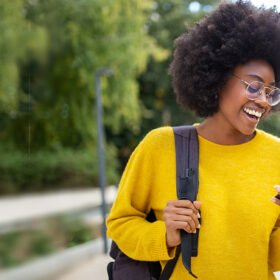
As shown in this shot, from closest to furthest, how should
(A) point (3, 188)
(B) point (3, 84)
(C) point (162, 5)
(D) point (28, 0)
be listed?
1. (B) point (3, 84)
2. (D) point (28, 0)
3. (A) point (3, 188)
4. (C) point (162, 5)

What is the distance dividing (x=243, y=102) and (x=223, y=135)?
0.33 ft

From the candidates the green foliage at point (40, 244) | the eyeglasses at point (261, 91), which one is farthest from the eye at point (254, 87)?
the green foliage at point (40, 244)

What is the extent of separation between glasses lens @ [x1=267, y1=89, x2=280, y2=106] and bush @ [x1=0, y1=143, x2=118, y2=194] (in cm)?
449

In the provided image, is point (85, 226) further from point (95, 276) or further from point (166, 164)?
point (166, 164)

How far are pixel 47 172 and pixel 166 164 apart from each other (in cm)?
672

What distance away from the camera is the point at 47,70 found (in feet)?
16.4

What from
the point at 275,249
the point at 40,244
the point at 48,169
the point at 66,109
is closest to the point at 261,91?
the point at 275,249

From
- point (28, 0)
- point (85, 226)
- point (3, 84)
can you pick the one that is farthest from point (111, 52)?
point (3, 84)

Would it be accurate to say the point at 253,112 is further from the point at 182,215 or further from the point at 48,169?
the point at 48,169

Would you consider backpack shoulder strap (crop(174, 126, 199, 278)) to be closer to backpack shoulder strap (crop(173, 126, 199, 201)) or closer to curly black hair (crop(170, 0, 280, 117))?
backpack shoulder strap (crop(173, 126, 199, 201))

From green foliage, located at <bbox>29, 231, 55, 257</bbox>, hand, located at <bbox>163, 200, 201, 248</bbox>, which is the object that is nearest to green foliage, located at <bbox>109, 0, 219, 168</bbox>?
green foliage, located at <bbox>29, 231, 55, 257</bbox>

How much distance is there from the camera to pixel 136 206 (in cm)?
130

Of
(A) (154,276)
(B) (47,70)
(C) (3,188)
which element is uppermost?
(B) (47,70)

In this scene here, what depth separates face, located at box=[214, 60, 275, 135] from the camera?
126 centimetres
